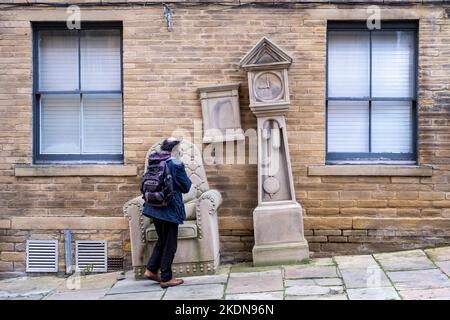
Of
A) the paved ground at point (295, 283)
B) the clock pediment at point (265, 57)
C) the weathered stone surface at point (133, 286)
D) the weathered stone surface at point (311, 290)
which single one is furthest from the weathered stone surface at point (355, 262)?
the clock pediment at point (265, 57)

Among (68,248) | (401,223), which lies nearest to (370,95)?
(401,223)

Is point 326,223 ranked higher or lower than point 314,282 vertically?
higher

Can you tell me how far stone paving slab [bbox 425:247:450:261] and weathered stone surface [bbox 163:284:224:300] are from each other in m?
2.67

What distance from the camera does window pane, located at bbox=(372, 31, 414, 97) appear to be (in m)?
8.26

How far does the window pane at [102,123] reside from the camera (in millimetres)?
8398

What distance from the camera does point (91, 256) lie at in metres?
8.23

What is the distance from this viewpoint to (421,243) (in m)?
8.09

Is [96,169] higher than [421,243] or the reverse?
higher

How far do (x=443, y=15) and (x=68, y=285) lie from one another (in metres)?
5.74

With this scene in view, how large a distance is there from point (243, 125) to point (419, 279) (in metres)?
2.85

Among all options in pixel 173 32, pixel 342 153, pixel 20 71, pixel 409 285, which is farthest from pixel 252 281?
pixel 20 71

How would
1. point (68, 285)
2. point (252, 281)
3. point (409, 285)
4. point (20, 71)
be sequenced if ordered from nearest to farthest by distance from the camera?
point (409, 285), point (252, 281), point (68, 285), point (20, 71)

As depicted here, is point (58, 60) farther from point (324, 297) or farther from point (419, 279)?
point (419, 279)

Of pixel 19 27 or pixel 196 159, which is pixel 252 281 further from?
pixel 19 27
